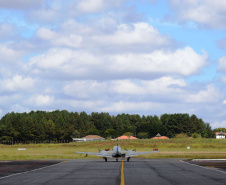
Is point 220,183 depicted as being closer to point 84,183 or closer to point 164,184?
point 164,184

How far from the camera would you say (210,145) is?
468 feet

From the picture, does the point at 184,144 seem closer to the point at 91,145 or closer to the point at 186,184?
the point at 91,145

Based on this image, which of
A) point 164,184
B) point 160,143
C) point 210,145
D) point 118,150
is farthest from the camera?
point 160,143

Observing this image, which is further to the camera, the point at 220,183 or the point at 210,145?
the point at 210,145

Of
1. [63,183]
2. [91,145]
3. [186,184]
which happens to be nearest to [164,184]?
[186,184]

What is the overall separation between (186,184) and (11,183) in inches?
446

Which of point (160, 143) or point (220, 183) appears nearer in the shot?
point (220, 183)

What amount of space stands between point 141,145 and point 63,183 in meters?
124

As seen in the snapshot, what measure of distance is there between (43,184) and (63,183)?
4.57 ft

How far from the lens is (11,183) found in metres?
27.0

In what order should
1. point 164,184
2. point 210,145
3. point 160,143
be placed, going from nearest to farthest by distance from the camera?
1. point 164,184
2. point 210,145
3. point 160,143

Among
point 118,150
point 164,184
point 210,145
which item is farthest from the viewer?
point 210,145

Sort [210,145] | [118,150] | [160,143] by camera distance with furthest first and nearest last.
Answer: [160,143] → [210,145] → [118,150]

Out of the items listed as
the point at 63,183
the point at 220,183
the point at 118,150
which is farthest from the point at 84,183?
the point at 118,150
